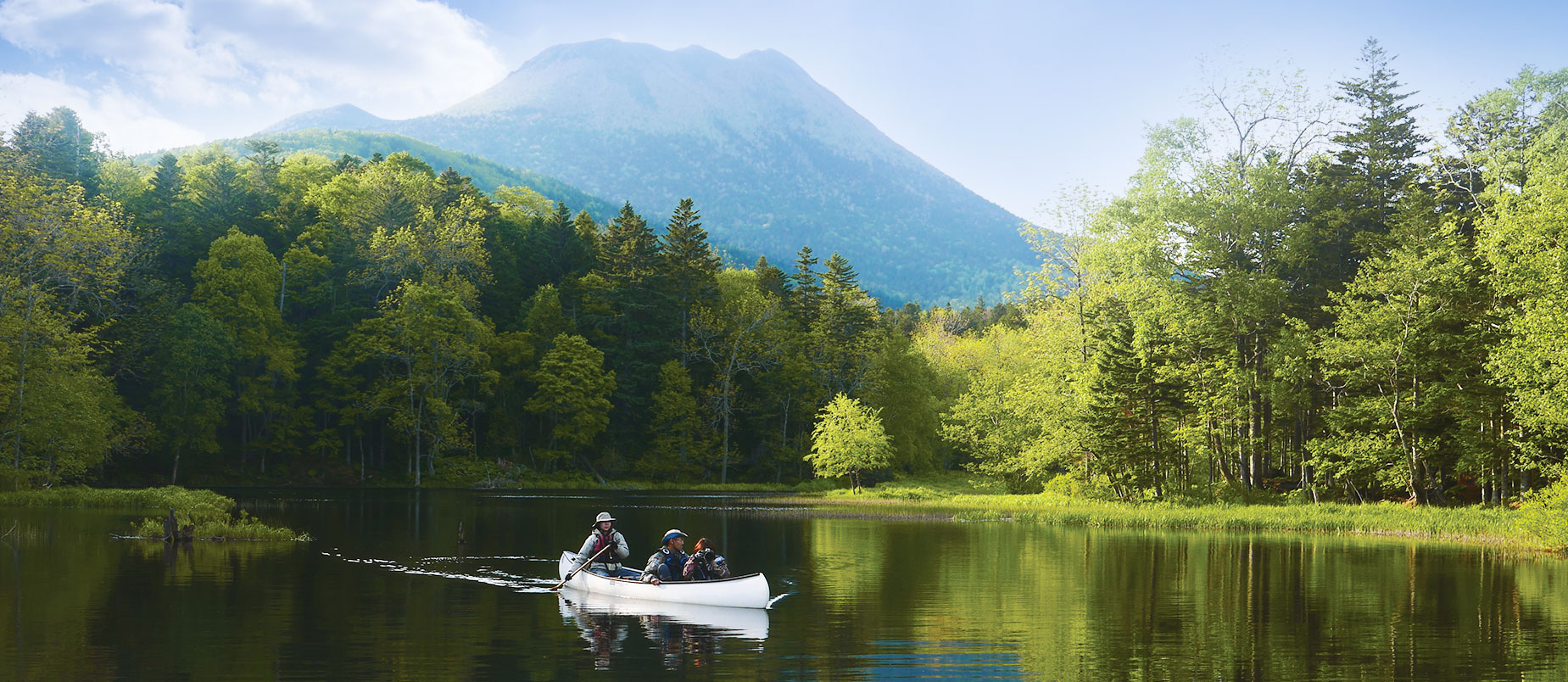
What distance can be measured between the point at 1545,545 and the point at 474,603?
3010 cm

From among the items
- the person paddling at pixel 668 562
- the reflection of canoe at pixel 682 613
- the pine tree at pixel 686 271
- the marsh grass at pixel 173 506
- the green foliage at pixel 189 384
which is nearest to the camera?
the reflection of canoe at pixel 682 613

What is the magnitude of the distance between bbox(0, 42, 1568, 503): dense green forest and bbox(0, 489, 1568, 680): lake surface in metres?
12.9

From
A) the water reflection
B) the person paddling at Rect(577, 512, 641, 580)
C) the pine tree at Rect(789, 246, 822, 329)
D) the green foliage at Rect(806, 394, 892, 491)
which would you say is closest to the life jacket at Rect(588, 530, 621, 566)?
the person paddling at Rect(577, 512, 641, 580)

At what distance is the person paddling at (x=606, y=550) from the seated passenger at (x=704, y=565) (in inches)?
83.6

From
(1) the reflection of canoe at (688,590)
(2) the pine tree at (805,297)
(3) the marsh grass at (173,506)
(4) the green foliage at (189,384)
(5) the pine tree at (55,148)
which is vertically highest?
(5) the pine tree at (55,148)

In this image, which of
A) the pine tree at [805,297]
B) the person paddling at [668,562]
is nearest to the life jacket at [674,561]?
the person paddling at [668,562]

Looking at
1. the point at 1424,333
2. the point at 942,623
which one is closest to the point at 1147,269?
the point at 1424,333

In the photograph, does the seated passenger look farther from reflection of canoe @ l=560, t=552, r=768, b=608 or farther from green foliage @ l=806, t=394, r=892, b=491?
green foliage @ l=806, t=394, r=892, b=491

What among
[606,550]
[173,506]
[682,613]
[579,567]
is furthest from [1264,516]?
[173,506]

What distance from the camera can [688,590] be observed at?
21.1 meters

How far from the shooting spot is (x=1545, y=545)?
1242 inches

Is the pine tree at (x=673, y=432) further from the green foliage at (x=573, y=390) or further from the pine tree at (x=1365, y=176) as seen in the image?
the pine tree at (x=1365, y=176)

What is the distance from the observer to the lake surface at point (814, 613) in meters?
14.8

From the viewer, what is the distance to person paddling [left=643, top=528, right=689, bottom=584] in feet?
72.1
